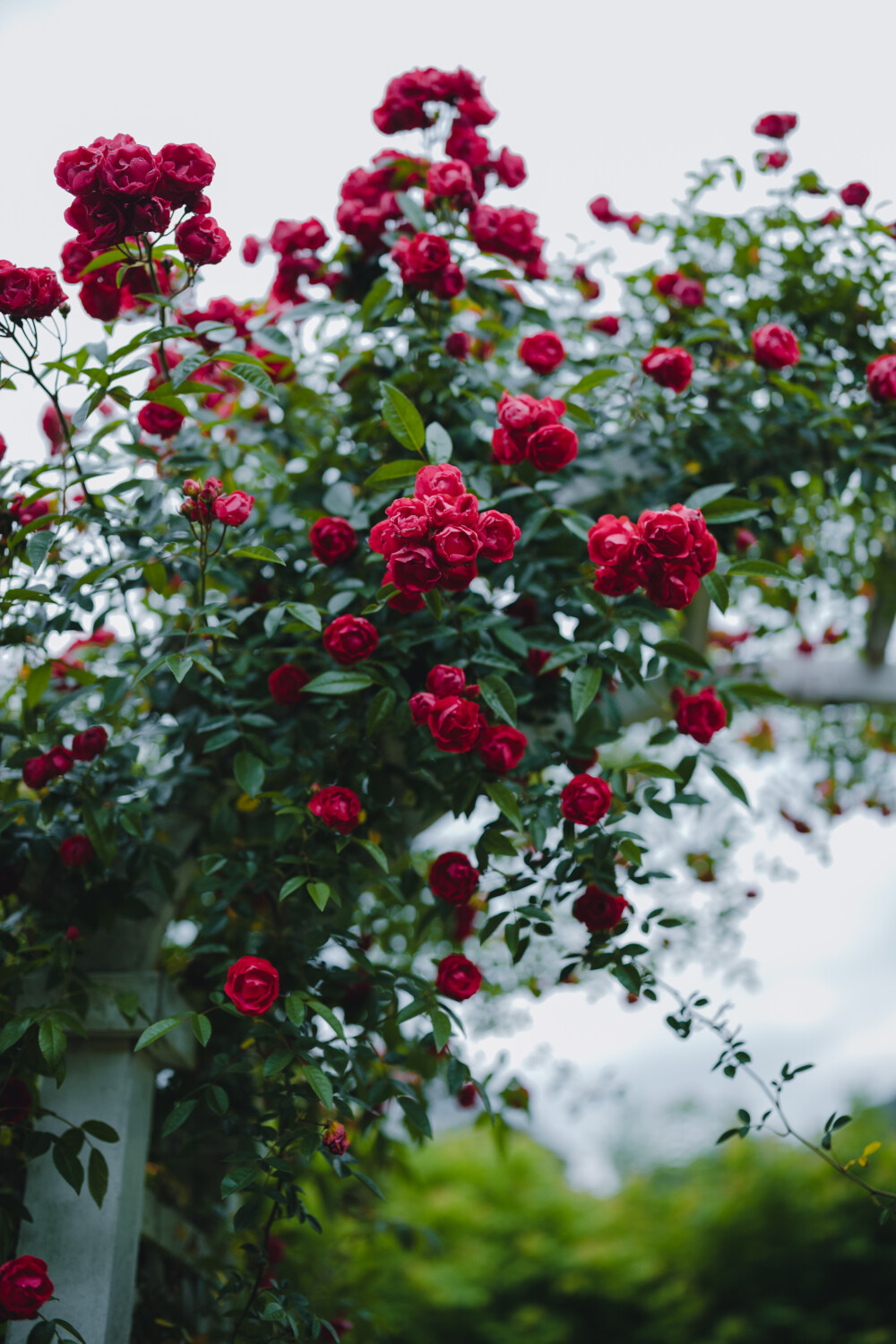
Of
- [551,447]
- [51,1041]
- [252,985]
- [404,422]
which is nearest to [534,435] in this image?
[551,447]

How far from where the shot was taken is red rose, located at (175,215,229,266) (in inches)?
44.1

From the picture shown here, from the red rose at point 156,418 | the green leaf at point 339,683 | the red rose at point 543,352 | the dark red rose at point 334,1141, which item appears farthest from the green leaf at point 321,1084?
the red rose at point 543,352

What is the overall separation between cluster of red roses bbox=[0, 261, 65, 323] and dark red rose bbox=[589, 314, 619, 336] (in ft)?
3.21

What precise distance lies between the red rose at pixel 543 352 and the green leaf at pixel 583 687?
1.61ft

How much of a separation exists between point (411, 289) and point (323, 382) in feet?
1.26

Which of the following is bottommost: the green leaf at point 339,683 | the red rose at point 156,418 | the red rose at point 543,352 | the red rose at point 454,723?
the red rose at point 454,723

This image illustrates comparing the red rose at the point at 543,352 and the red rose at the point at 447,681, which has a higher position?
the red rose at the point at 543,352

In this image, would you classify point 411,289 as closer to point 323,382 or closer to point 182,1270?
point 323,382

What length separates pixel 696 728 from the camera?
4.40 feet

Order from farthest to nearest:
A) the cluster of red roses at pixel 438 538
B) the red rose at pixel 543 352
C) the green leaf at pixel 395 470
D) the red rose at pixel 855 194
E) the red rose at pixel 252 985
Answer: the red rose at pixel 855 194 < the red rose at pixel 543 352 < the green leaf at pixel 395 470 < the red rose at pixel 252 985 < the cluster of red roses at pixel 438 538

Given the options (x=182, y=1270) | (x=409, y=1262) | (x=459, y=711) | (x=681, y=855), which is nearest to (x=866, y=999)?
(x=409, y=1262)

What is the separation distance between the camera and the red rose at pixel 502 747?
1.22m

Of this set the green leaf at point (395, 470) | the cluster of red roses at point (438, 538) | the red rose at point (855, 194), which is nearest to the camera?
the cluster of red roses at point (438, 538)

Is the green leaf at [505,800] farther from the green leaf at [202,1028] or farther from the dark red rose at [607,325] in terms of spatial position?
the dark red rose at [607,325]
